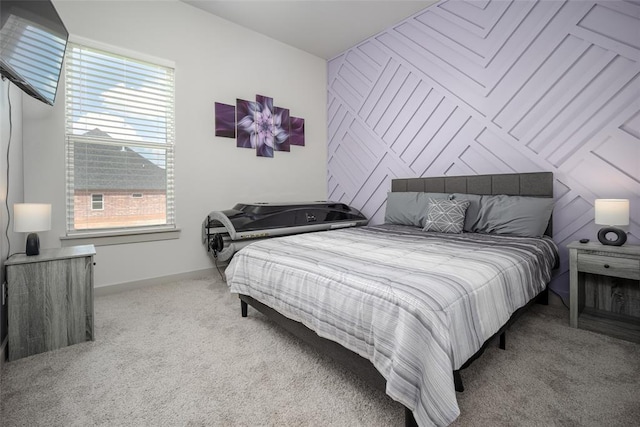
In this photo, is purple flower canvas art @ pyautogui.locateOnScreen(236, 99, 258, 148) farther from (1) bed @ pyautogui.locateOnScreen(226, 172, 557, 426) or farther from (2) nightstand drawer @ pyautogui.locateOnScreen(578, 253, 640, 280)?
(2) nightstand drawer @ pyautogui.locateOnScreen(578, 253, 640, 280)

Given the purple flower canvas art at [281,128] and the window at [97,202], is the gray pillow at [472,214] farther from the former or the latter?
the window at [97,202]

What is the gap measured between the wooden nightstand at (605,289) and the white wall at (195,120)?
10.2 ft

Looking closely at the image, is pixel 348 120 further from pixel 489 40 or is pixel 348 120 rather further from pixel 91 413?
pixel 91 413

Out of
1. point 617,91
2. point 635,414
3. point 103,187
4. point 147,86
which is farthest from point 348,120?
point 635,414

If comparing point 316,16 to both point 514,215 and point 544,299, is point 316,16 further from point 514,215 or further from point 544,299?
point 544,299

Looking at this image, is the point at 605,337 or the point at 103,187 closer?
the point at 605,337

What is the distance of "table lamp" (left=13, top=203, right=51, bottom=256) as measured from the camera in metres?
1.78

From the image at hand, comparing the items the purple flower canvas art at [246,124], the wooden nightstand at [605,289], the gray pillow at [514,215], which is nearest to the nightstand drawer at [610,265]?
the wooden nightstand at [605,289]

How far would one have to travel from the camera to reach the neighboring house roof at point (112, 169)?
267 cm

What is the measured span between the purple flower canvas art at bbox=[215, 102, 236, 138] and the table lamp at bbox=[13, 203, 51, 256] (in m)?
1.91

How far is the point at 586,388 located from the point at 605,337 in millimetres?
770

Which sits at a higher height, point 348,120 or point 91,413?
point 348,120

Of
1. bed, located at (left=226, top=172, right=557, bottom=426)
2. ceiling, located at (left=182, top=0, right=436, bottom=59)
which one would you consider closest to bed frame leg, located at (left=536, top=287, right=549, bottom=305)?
bed, located at (left=226, top=172, right=557, bottom=426)

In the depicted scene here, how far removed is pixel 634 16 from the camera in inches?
83.7
